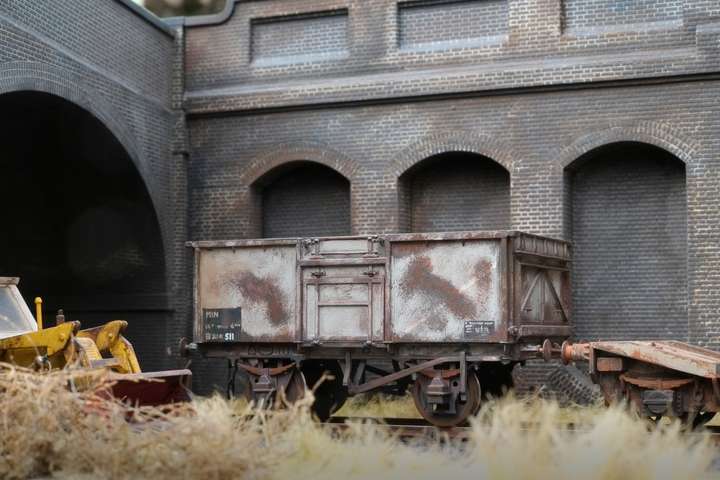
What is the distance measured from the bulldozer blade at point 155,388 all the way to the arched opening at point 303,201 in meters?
8.95

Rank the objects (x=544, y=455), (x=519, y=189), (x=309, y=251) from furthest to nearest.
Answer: (x=519, y=189) → (x=309, y=251) → (x=544, y=455)

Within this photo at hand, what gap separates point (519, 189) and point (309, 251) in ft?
17.9

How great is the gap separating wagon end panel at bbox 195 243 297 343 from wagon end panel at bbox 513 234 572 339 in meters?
2.90

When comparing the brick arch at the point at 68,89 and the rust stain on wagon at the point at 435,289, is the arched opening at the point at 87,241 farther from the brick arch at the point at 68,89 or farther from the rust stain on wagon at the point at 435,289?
the rust stain on wagon at the point at 435,289

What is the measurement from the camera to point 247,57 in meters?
21.3

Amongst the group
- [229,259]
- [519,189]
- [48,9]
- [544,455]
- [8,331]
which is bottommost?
[544,455]

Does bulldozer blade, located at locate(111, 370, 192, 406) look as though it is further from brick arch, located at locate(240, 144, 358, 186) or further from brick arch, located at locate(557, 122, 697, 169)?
brick arch, located at locate(557, 122, 697, 169)

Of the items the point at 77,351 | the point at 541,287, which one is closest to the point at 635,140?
the point at 541,287

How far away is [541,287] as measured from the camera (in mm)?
15133

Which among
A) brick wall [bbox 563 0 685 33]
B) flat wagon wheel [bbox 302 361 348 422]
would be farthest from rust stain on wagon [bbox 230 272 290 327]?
brick wall [bbox 563 0 685 33]

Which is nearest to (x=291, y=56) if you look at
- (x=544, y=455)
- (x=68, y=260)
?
(x=68, y=260)

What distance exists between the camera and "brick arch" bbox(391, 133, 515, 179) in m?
19.5

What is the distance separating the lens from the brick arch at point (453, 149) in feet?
64.0

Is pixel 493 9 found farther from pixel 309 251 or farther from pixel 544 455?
pixel 544 455
